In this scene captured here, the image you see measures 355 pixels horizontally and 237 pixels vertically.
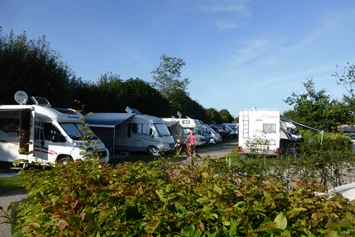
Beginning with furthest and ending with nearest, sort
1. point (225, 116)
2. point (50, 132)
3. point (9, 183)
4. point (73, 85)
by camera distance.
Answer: point (225, 116)
point (73, 85)
point (50, 132)
point (9, 183)

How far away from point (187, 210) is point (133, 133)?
1895 centimetres

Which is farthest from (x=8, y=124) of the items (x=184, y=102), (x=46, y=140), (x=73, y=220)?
(x=184, y=102)

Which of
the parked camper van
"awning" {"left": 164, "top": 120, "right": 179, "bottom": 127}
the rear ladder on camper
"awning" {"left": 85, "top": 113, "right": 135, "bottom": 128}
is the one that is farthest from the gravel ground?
the parked camper van

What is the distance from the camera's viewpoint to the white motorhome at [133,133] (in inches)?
787

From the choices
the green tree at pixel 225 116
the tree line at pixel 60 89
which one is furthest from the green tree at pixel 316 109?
the green tree at pixel 225 116

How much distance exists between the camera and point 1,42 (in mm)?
17609

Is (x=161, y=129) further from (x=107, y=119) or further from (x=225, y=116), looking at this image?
(x=225, y=116)

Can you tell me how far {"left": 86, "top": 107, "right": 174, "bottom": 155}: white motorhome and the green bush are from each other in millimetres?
17294

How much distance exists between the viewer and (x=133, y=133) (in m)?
20.8

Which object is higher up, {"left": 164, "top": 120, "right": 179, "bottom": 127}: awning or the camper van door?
{"left": 164, "top": 120, "right": 179, "bottom": 127}: awning

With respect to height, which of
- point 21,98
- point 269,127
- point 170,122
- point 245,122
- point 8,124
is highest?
point 21,98

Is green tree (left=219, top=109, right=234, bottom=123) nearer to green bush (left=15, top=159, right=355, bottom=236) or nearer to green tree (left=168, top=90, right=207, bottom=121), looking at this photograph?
green tree (left=168, top=90, right=207, bottom=121)

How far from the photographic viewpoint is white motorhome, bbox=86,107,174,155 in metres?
20.0

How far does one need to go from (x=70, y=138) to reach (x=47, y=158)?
3.68ft
